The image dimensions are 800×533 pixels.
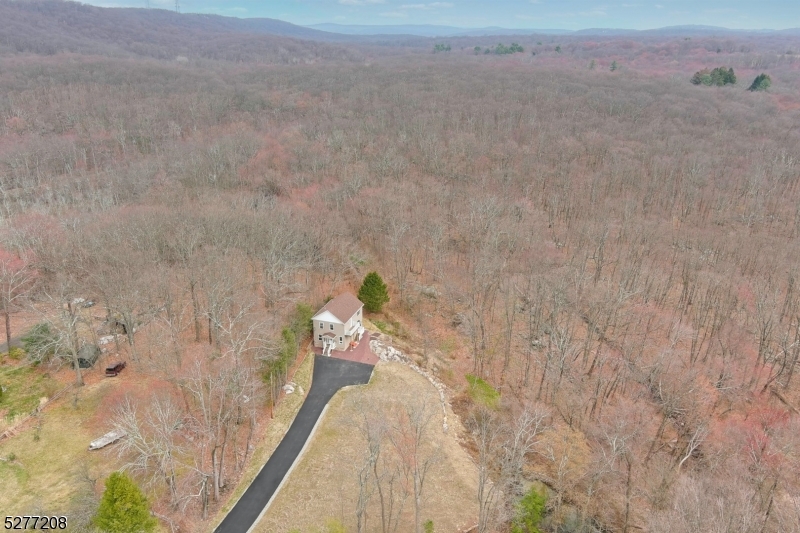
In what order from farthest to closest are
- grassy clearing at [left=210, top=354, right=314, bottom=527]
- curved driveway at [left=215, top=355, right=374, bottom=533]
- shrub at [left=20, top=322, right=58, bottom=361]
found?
shrub at [left=20, top=322, right=58, bottom=361] → grassy clearing at [left=210, top=354, right=314, bottom=527] → curved driveway at [left=215, top=355, right=374, bottom=533]

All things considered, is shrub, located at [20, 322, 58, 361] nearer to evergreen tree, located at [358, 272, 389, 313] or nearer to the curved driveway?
the curved driveway

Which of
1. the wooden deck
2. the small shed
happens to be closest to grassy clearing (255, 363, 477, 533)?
the wooden deck

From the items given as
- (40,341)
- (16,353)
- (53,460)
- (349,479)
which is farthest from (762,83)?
(16,353)

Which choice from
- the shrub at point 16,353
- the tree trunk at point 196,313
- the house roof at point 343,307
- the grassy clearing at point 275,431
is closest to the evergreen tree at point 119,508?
the grassy clearing at point 275,431

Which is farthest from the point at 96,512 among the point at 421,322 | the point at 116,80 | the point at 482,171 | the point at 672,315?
the point at 116,80

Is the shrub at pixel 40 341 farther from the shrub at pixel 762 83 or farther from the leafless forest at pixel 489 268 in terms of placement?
the shrub at pixel 762 83
